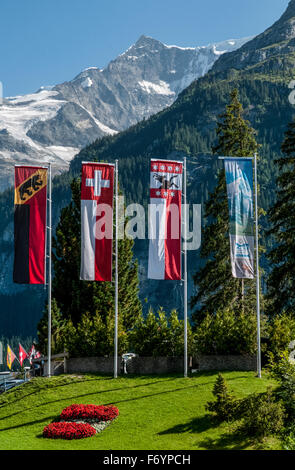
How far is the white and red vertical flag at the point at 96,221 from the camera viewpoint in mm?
32281

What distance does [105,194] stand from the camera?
32938 mm

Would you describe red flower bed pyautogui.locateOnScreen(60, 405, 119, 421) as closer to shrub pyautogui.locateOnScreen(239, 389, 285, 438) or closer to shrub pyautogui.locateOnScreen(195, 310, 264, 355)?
shrub pyautogui.locateOnScreen(239, 389, 285, 438)

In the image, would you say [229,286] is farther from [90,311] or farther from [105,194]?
[105,194]

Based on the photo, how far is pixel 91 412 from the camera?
86.9 ft

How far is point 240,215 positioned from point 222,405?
11163 mm

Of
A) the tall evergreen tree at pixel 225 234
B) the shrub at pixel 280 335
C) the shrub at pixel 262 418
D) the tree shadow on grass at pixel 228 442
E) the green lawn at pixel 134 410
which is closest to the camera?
the tree shadow on grass at pixel 228 442

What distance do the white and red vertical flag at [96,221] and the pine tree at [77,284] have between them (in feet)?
44.2

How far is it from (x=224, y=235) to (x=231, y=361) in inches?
563

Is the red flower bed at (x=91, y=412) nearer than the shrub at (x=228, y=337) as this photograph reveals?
Yes

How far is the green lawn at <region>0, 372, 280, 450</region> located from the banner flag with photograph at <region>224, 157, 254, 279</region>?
610 cm

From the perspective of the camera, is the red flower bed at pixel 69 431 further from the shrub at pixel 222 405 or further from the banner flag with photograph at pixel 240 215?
the banner flag with photograph at pixel 240 215

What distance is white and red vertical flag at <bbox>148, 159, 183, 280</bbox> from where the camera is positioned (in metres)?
31.7

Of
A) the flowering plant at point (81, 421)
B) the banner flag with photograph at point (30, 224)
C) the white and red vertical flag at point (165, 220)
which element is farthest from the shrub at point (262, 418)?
the banner flag with photograph at point (30, 224)
